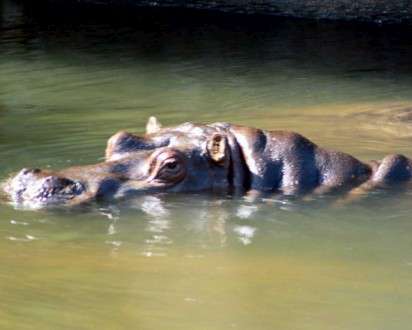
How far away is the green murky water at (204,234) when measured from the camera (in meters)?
4.63

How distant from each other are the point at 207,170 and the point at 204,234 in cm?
67

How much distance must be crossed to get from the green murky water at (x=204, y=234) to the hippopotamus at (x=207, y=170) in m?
0.12

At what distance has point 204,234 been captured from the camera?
18.8 ft

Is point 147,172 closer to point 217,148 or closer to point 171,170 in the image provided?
point 171,170

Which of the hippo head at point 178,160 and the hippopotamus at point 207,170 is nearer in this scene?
the hippopotamus at point 207,170

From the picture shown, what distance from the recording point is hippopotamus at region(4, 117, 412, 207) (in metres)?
5.99

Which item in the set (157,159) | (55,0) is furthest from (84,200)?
(55,0)

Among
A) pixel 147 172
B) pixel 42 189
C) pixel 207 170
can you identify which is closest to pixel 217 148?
pixel 207 170

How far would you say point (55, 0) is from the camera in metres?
16.4

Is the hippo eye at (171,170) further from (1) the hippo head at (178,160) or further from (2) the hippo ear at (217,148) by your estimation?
(2) the hippo ear at (217,148)

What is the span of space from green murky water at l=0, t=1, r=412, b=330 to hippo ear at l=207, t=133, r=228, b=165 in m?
0.22

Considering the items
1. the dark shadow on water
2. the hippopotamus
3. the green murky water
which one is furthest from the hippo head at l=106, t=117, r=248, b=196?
the dark shadow on water

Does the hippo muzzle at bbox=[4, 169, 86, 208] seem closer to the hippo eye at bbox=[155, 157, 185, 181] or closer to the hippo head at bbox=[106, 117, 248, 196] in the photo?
the hippo head at bbox=[106, 117, 248, 196]

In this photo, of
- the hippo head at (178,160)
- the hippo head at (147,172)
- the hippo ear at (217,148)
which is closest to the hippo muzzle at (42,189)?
the hippo head at (147,172)
